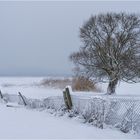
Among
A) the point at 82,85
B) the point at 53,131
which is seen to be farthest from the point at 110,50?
the point at 53,131

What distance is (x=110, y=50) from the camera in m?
32.2

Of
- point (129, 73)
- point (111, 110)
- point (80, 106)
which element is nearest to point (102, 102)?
point (111, 110)

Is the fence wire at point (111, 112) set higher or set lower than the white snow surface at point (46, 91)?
higher

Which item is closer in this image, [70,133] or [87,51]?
[70,133]

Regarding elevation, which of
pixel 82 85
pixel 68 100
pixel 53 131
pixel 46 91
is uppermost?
pixel 68 100

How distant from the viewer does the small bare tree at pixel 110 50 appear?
103ft

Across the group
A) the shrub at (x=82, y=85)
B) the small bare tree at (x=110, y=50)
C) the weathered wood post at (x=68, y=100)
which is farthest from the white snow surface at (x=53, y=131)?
the shrub at (x=82, y=85)

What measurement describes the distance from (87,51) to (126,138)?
24.8 metres

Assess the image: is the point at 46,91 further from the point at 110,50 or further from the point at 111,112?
the point at 111,112

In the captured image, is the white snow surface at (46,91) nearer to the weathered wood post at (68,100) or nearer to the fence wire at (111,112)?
the weathered wood post at (68,100)

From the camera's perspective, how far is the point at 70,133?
341 inches

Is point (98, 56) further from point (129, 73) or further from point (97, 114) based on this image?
point (97, 114)

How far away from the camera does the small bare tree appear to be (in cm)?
3136

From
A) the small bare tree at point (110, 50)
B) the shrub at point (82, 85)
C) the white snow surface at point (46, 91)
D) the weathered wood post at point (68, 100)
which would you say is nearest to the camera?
the weathered wood post at point (68, 100)
